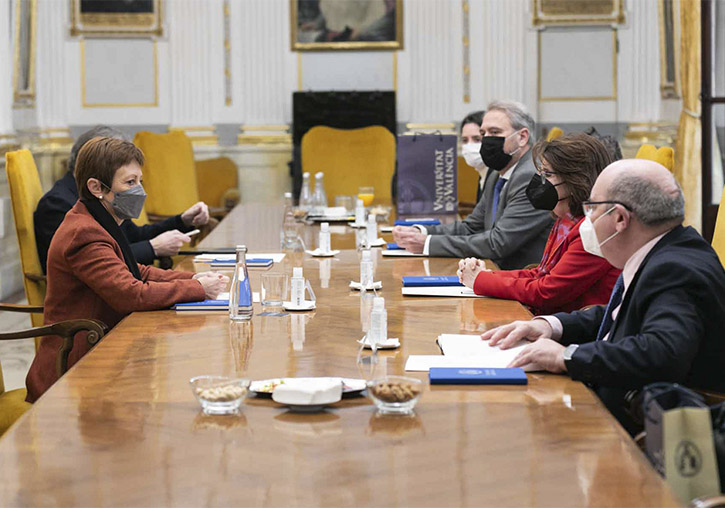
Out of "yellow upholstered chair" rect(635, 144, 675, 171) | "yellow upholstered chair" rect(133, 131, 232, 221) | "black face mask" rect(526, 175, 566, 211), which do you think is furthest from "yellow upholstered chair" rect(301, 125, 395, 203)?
"black face mask" rect(526, 175, 566, 211)

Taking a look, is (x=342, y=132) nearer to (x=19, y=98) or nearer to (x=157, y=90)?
(x=157, y=90)

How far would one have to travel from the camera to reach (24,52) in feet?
28.9

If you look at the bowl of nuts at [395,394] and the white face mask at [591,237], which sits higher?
the white face mask at [591,237]

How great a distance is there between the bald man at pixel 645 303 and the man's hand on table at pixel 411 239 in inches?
71.7

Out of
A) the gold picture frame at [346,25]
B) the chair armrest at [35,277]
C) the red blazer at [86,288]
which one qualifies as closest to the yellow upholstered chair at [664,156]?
the red blazer at [86,288]

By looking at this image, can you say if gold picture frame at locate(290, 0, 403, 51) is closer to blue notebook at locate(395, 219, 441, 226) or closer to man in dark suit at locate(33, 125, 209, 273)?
blue notebook at locate(395, 219, 441, 226)

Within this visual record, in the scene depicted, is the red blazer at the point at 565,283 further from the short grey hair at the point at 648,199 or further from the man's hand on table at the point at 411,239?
the man's hand on table at the point at 411,239

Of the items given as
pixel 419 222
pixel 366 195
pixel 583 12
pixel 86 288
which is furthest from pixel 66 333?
pixel 583 12

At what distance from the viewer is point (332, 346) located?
2.78m

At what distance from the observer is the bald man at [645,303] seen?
242 cm

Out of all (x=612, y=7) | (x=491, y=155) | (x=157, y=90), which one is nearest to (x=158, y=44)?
(x=157, y=90)

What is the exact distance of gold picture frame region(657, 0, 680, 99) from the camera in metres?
9.17

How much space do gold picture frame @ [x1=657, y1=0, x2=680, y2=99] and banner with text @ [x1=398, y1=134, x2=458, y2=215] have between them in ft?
12.0

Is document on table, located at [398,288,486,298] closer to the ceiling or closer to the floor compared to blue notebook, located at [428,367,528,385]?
closer to the ceiling
